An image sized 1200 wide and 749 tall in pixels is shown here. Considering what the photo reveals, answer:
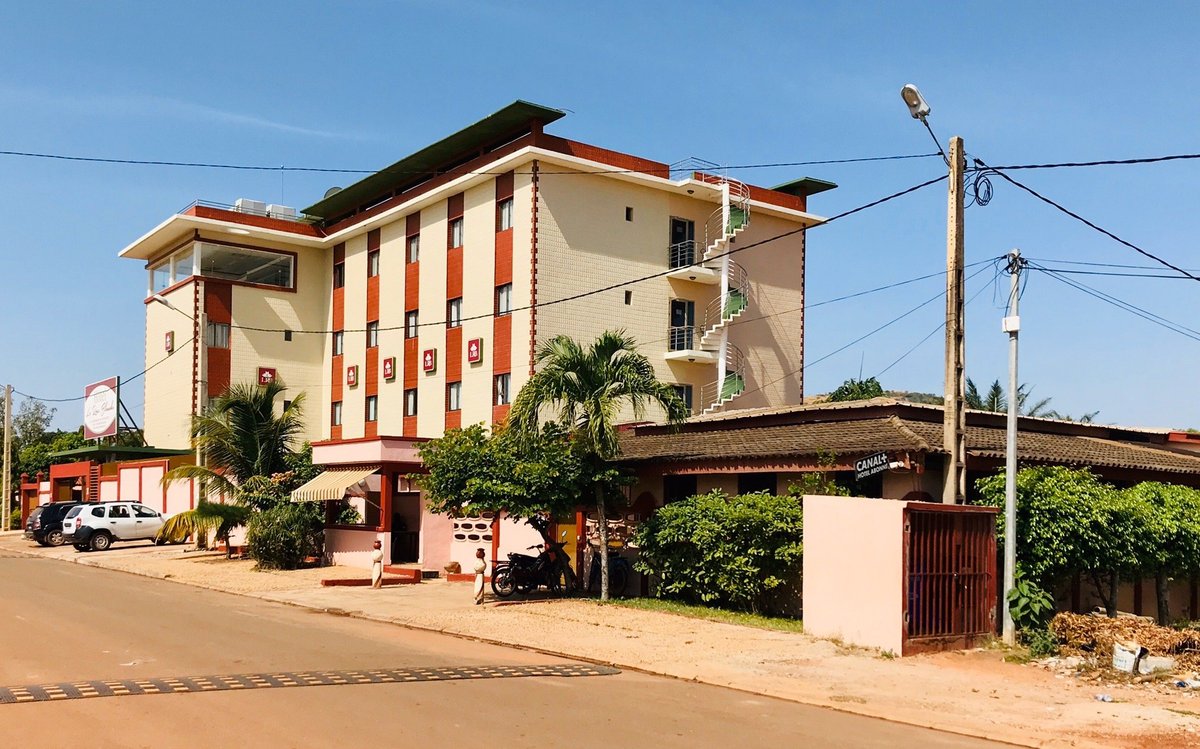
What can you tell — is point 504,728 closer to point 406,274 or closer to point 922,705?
point 922,705

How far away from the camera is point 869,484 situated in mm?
20328

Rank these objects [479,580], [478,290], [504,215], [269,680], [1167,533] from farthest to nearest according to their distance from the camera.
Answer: [478,290]
[504,215]
[479,580]
[1167,533]
[269,680]

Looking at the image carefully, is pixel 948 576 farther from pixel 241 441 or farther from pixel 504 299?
pixel 241 441

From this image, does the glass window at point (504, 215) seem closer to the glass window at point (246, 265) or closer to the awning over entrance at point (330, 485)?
the awning over entrance at point (330, 485)

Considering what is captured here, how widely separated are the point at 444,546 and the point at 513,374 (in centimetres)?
825

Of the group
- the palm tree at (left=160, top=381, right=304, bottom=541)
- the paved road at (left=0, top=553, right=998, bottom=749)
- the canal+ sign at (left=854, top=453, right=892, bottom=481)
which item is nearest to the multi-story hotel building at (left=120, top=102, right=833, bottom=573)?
the palm tree at (left=160, top=381, right=304, bottom=541)

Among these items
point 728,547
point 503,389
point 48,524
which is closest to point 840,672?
point 728,547

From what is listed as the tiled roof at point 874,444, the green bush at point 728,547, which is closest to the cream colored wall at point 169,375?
the tiled roof at point 874,444

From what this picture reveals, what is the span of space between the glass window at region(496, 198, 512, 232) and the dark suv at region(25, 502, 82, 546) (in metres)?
20.8

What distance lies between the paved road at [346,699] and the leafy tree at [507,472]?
4.68 meters

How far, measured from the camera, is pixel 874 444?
1900 cm

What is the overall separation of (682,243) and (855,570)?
970 inches

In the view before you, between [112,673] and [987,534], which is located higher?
[987,534]

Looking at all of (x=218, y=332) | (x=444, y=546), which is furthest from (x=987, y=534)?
(x=218, y=332)
